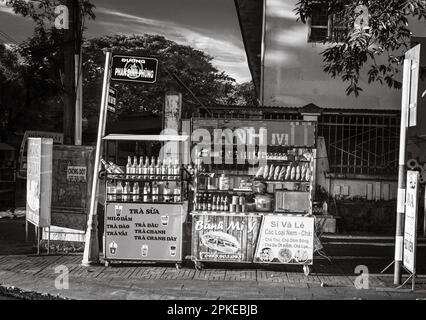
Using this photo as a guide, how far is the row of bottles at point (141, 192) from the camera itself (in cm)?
905

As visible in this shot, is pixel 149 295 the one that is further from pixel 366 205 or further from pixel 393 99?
pixel 393 99

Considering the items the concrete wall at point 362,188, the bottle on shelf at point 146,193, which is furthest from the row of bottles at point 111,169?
the concrete wall at point 362,188

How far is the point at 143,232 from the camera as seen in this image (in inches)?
352

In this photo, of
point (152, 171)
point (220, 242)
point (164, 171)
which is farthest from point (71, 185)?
point (220, 242)

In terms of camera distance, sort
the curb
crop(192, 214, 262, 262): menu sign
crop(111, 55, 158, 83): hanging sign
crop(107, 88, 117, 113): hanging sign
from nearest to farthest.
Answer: the curb
crop(192, 214, 262, 262): menu sign
crop(111, 55, 158, 83): hanging sign
crop(107, 88, 117, 113): hanging sign

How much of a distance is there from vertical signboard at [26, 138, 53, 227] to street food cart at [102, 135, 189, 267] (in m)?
1.60

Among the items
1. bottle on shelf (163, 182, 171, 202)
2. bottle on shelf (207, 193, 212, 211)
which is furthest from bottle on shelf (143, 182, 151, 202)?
bottle on shelf (207, 193, 212, 211)

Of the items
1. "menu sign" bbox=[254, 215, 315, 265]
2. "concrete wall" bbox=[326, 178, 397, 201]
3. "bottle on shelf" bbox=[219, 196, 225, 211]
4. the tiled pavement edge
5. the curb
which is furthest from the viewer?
"concrete wall" bbox=[326, 178, 397, 201]

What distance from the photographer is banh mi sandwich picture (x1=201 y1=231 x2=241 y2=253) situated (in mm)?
8781

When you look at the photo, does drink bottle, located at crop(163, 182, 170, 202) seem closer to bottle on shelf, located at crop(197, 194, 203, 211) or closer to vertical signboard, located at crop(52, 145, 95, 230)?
bottle on shelf, located at crop(197, 194, 203, 211)

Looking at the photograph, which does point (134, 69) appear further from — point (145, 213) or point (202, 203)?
point (202, 203)

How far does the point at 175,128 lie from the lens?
13.6m

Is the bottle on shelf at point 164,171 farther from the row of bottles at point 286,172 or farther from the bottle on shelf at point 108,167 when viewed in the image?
the row of bottles at point 286,172
